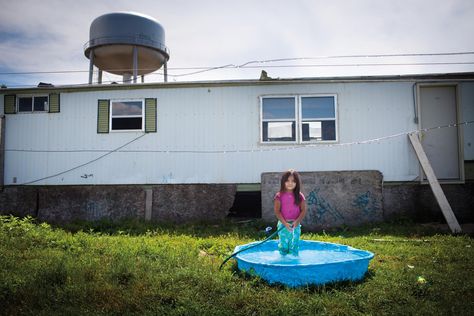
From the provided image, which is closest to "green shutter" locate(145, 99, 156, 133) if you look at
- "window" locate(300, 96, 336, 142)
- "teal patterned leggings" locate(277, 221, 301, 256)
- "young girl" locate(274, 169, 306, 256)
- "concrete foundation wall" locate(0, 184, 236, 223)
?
"concrete foundation wall" locate(0, 184, 236, 223)

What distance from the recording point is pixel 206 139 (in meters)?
12.3

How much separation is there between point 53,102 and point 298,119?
7.88 m

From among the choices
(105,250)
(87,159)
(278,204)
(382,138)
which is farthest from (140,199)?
(382,138)

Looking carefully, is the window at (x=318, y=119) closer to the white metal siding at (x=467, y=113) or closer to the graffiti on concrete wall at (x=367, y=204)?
the graffiti on concrete wall at (x=367, y=204)

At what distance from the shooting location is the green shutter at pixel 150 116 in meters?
12.4

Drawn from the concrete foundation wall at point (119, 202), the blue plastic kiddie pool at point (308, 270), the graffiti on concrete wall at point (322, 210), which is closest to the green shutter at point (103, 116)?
the concrete foundation wall at point (119, 202)

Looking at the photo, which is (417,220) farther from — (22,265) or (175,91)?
(22,265)

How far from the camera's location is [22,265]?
6316mm

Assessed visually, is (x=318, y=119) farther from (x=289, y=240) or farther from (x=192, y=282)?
(x=192, y=282)

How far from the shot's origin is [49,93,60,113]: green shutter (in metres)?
12.8

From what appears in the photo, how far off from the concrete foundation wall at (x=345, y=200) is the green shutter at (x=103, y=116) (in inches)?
260

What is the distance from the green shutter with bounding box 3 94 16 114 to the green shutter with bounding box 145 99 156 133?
14.6 ft

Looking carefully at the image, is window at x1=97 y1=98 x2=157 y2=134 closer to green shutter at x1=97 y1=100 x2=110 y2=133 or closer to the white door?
green shutter at x1=97 y1=100 x2=110 y2=133

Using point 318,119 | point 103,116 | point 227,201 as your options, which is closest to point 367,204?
point 318,119
